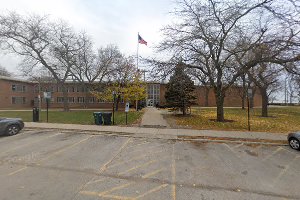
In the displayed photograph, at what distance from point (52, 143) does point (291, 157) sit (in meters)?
10.5

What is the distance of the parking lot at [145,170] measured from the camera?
164 inches

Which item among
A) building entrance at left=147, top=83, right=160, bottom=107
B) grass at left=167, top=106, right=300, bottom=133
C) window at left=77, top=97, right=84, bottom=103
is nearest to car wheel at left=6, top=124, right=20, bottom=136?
grass at left=167, top=106, right=300, bottom=133

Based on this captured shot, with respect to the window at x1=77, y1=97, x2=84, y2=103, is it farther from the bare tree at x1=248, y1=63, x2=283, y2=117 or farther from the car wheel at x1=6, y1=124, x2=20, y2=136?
the bare tree at x1=248, y1=63, x2=283, y2=117

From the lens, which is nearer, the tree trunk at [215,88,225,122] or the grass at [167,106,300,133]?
the grass at [167,106,300,133]

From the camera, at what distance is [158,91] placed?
47125mm

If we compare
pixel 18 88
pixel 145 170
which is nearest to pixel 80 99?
pixel 18 88

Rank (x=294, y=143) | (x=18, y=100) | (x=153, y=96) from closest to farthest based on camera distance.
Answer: (x=294, y=143) → (x=18, y=100) → (x=153, y=96)

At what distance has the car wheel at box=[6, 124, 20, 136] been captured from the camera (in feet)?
33.2

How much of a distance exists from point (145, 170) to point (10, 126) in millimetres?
9344

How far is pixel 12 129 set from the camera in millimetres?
10352

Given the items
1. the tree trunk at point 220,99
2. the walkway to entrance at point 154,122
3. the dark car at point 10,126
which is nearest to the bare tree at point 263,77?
the tree trunk at point 220,99

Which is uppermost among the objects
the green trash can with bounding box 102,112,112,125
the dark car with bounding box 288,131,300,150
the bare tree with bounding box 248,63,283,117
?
the bare tree with bounding box 248,63,283,117

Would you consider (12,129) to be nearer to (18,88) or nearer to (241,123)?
(241,123)

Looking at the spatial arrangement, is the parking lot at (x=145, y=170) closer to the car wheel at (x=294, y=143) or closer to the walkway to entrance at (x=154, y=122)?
the car wheel at (x=294, y=143)
